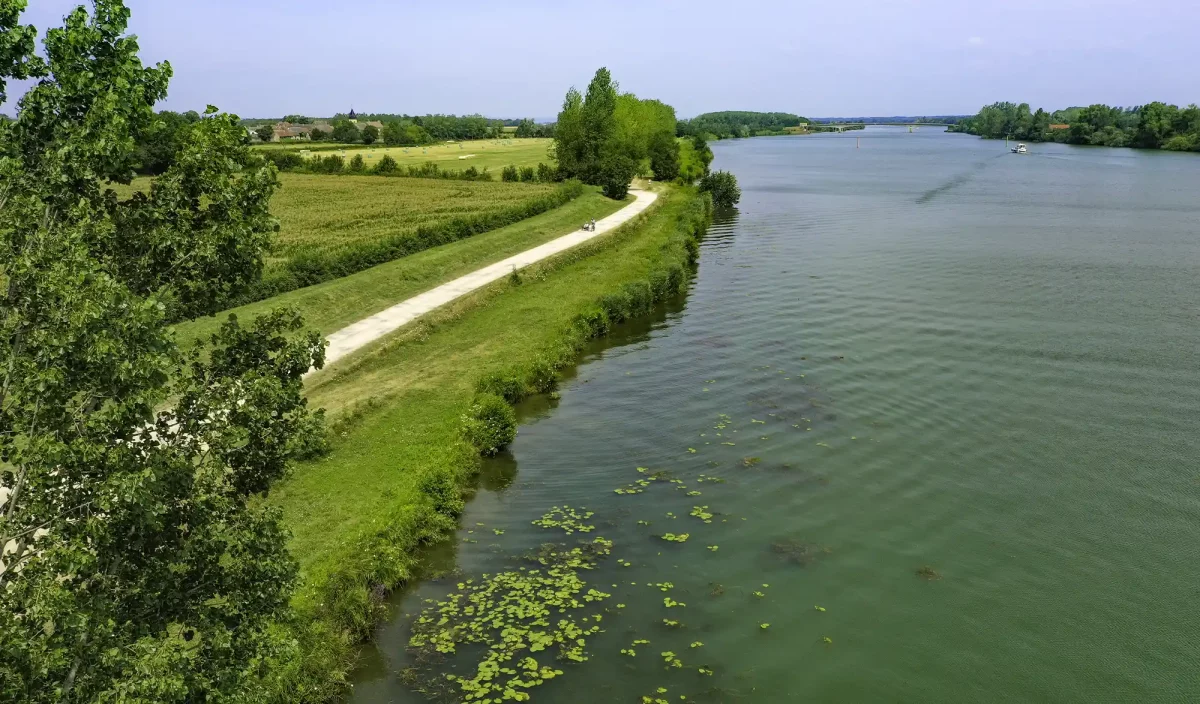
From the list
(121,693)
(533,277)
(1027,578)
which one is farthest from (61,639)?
(533,277)

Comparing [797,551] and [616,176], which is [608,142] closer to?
[616,176]

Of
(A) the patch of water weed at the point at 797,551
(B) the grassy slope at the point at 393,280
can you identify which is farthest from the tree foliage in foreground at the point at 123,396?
(B) the grassy slope at the point at 393,280

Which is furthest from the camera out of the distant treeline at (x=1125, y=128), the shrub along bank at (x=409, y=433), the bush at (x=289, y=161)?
the distant treeline at (x=1125, y=128)

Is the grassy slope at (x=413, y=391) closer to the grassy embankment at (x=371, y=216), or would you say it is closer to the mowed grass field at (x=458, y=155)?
the grassy embankment at (x=371, y=216)

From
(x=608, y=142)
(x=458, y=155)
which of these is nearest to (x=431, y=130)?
(x=458, y=155)

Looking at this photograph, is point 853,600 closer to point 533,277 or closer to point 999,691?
point 999,691
